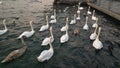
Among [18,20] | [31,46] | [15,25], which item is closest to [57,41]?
[31,46]

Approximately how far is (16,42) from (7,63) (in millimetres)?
3456

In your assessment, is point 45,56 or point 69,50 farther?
point 69,50

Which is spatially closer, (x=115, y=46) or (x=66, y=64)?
(x=66, y=64)

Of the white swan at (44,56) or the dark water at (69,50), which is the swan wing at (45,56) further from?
the dark water at (69,50)

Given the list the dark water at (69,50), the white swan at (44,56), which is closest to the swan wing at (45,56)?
the white swan at (44,56)

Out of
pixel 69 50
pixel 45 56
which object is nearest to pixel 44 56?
pixel 45 56

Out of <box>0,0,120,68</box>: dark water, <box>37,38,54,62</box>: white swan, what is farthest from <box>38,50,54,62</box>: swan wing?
<box>0,0,120,68</box>: dark water

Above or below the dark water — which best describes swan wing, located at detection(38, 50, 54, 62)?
above

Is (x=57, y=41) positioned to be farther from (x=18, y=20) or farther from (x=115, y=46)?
(x=18, y=20)

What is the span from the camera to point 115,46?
13500 millimetres

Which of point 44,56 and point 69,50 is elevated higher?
point 44,56

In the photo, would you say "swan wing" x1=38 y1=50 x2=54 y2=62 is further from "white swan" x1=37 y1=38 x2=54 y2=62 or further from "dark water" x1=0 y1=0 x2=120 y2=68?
"dark water" x1=0 y1=0 x2=120 y2=68

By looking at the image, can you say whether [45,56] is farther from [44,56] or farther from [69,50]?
[69,50]

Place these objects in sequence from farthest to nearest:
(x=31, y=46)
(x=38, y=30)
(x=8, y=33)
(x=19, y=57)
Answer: (x=38, y=30) < (x=8, y=33) < (x=31, y=46) < (x=19, y=57)
